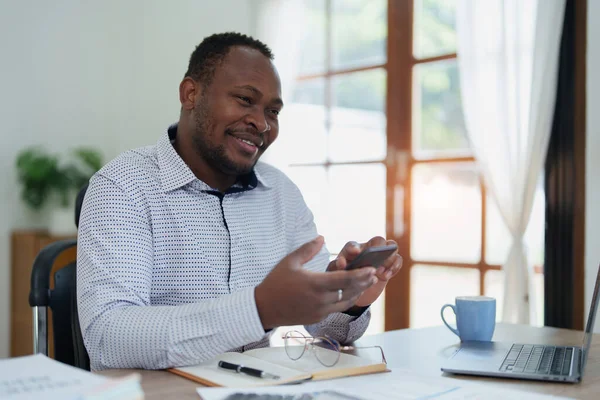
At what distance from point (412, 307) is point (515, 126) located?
1017mm

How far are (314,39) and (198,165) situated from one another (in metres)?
2.23

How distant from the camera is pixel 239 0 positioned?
372 centimetres

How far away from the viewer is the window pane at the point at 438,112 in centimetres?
292

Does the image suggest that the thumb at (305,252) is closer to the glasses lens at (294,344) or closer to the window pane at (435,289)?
the glasses lens at (294,344)

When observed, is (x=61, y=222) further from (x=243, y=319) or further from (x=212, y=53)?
(x=243, y=319)

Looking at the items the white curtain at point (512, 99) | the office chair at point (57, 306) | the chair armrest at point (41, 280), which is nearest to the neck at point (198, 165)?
the office chair at point (57, 306)

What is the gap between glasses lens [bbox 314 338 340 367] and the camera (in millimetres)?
1064

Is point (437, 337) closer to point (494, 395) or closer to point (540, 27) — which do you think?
point (494, 395)

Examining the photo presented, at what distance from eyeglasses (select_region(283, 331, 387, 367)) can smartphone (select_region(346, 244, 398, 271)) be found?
0.17m

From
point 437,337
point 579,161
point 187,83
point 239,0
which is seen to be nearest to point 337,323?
point 437,337

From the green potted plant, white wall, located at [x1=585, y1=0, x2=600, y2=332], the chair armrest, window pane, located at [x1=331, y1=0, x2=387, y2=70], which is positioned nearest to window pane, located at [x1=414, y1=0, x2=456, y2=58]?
window pane, located at [x1=331, y1=0, x2=387, y2=70]

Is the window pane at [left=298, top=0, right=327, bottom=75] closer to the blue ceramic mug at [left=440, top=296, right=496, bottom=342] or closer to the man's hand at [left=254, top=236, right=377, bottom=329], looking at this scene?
the blue ceramic mug at [left=440, top=296, right=496, bottom=342]

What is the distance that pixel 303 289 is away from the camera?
0.93 m

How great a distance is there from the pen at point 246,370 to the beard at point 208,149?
55 centimetres
